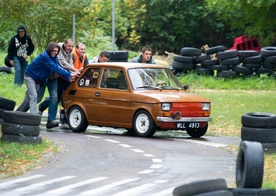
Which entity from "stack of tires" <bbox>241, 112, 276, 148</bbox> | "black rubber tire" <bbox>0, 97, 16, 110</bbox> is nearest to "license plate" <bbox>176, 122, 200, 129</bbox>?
"stack of tires" <bbox>241, 112, 276, 148</bbox>

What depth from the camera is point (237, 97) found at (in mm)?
29266

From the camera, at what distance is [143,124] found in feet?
64.2

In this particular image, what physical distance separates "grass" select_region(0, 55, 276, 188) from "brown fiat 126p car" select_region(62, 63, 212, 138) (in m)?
1.63

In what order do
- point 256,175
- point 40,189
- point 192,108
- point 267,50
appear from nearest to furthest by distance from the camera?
point 256,175 → point 40,189 → point 192,108 → point 267,50

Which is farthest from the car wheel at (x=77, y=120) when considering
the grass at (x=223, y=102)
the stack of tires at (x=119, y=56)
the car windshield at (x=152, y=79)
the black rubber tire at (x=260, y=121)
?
the stack of tires at (x=119, y=56)

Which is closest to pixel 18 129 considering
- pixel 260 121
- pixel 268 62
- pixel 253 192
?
pixel 260 121

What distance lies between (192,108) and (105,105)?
6.43 feet

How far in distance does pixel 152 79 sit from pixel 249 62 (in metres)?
14.9

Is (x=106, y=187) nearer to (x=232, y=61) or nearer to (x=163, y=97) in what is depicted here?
(x=163, y=97)

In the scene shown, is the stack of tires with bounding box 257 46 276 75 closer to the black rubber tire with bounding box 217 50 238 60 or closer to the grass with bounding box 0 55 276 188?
the grass with bounding box 0 55 276 188

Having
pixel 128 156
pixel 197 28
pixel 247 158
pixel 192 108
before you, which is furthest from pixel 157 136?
pixel 197 28

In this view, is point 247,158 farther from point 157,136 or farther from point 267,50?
point 267,50

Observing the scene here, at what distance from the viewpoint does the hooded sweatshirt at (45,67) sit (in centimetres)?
2003

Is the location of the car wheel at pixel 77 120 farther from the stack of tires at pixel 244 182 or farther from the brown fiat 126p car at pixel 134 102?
the stack of tires at pixel 244 182
